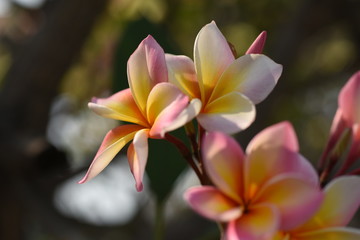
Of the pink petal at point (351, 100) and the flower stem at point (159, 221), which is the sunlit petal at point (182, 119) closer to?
the pink petal at point (351, 100)

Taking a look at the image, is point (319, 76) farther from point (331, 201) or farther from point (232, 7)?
point (331, 201)

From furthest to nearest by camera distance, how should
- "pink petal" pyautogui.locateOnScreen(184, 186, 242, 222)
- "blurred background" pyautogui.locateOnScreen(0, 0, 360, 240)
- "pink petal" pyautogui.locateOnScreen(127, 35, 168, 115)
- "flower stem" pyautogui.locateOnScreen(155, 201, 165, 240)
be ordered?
"blurred background" pyautogui.locateOnScreen(0, 0, 360, 240)
"flower stem" pyautogui.locateOnScreen(155, 201, 165, 240)
"pink petal" pyautogui.locateOnScreen(127, 35, 168, 115)
"pink petal" pyautogui.locateOnScreen(184, 186, 242, 222)

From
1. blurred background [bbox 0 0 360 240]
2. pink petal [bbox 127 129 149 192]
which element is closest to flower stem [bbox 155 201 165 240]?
blurred background [bbox 0 0 360 240]

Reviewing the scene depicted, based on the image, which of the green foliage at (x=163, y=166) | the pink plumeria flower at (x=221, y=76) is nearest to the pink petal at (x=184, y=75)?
the pink plumeria flower at (x=221, y=76)

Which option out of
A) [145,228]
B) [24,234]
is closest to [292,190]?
[24,234]

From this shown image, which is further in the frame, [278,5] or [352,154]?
[278,5]

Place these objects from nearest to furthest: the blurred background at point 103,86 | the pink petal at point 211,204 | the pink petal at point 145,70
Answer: the pink petal at point 211,204 < the pink petal at point 145,70 < the blurred background at point 103,86

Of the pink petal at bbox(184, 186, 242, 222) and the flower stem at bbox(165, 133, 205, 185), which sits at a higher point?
the pink petal at bbox(184, 186, 242, 222)

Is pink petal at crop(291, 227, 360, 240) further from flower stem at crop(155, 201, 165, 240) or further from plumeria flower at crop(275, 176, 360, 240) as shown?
flower stem at crop(155, 201, 165, 240)
